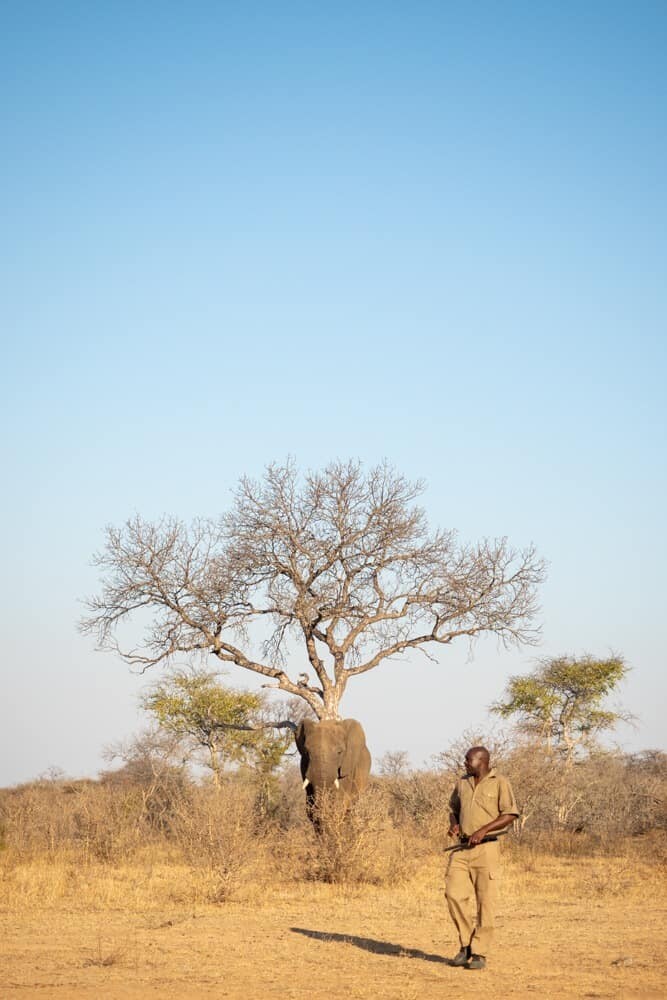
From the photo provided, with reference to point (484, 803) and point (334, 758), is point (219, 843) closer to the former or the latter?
point (334, 758)

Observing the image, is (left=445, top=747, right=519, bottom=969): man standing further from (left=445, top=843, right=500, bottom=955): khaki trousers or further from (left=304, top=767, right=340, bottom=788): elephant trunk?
(left=304, top=767, right=340, bottom=788): elephant trunk

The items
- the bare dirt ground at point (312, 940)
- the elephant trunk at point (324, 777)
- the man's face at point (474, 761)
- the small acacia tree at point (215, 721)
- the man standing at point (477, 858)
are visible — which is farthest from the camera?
the small acacia tree at point (215, 721)

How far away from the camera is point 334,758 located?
16906 mm

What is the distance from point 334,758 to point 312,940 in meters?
6.97

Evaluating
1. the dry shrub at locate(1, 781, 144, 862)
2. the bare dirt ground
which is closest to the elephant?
the bare dirt ground

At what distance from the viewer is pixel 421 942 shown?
9.95m

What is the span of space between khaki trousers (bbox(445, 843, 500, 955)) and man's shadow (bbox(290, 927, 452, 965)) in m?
0.30

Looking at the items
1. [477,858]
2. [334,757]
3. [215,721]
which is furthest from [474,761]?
[215,721]

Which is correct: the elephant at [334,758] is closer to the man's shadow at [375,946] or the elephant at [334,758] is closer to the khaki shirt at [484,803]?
the man's shadow at [375,946]

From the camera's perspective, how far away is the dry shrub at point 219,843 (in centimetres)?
1299

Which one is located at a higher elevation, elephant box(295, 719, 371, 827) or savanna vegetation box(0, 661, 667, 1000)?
elephant box(295, 719, 371, 827)

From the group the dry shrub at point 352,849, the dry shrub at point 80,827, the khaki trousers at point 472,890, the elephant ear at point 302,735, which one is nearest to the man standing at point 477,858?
the khaki trousers at point 472,890

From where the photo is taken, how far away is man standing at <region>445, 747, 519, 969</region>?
27.6 ft

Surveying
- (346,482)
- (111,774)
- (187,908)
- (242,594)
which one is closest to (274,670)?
(242,594)
